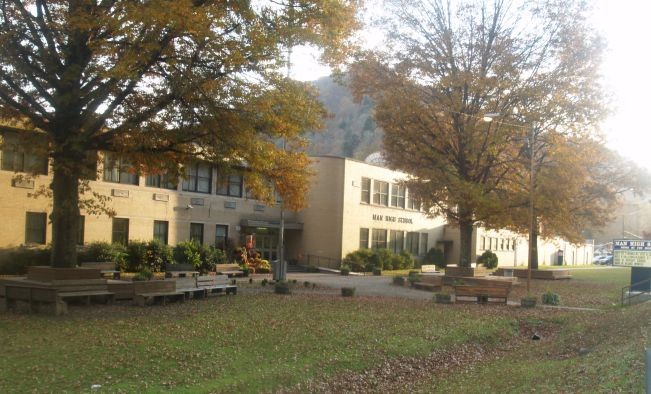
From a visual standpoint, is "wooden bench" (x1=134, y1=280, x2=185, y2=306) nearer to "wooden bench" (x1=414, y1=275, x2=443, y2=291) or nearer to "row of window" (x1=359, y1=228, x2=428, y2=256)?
"wooden bench" (x1=414, y1=275, x2=443, y2=291)

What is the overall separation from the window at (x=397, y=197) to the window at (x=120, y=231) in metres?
23.3

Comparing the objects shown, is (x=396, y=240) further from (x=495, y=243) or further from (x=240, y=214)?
(x=495, y=243)

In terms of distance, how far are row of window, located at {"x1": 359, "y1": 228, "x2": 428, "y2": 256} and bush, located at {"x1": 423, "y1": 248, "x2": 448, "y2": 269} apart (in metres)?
1.30

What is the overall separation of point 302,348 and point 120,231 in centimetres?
2183

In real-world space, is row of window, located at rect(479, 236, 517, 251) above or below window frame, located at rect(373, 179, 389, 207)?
below

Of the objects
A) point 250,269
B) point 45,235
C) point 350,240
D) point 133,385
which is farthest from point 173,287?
point 350,240

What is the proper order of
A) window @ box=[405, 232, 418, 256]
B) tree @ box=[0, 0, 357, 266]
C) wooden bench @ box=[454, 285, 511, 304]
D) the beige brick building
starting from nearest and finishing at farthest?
tree @ box=[0, 0, 357, 266] → wooden bench @ box=[454, 285, 511, 304] → the beige brick building → window @ box=[405, 232, 418, 256]

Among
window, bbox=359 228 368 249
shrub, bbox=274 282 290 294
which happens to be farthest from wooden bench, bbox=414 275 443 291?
window, bbox=359 228 368 249

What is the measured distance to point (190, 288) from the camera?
1850cm

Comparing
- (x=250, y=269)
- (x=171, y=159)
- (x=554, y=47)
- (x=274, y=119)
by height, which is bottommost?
(x=250, y=269)

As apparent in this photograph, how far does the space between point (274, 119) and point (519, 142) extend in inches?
677

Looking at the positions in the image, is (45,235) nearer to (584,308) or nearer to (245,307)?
(245,307)

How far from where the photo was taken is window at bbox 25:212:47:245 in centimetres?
2697

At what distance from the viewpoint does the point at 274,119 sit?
16.1m
